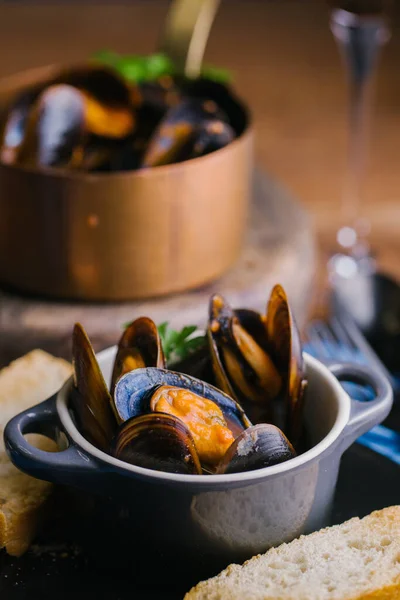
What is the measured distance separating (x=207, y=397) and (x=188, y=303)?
86 centimetres

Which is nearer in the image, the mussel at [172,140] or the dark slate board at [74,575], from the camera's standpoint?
the dark slate board at [74,575]

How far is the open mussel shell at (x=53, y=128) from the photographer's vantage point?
5.63 ft

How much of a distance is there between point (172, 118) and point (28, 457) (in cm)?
97

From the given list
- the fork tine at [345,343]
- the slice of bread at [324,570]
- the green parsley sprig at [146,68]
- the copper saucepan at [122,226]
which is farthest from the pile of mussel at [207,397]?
the green parsley sprig at [146,68]

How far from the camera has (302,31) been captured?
3.55m

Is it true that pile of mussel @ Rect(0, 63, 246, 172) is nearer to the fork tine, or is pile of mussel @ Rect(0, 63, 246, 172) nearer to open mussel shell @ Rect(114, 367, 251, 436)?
the fork tine

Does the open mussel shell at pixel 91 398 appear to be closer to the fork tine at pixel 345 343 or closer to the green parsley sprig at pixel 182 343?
the green parsley sprig at pixel 182 343

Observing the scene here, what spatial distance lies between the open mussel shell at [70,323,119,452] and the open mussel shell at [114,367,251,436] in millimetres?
26

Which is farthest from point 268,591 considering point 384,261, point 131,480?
point 384,261

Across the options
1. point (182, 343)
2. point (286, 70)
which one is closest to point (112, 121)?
point (182, 343)

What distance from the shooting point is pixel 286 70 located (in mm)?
3281

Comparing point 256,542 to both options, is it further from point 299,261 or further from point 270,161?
point 270,161

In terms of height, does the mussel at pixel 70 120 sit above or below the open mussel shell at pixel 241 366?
below

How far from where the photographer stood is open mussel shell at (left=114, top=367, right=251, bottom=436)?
905mm
